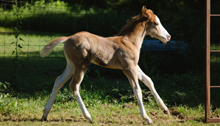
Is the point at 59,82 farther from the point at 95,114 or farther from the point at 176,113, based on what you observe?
the point at 176,113

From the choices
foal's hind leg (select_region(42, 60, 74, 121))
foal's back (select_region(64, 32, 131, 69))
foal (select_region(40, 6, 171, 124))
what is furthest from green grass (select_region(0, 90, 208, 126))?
foal's back (select_region(64, 32, 131, 69))

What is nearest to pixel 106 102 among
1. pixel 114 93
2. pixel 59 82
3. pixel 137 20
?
pixel 114 93

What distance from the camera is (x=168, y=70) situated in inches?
316

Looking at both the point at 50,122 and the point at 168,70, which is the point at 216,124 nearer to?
the point at 50,122

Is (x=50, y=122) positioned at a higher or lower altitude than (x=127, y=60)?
lower

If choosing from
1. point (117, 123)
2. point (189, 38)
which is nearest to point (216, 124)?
point (117, 123)

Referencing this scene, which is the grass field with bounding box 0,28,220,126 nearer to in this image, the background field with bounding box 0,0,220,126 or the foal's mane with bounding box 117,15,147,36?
the background field with bounding box 0,0,220,126

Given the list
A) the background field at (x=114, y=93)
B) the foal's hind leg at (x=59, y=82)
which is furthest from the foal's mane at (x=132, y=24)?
the background field at (x=114, y=93)

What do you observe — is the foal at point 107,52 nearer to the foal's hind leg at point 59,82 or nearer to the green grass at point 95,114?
the foal's hind leg at point 59,82

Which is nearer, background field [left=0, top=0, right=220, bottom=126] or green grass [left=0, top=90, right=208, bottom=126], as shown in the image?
green grass [left=0, top=90, right=208, bottom=126]

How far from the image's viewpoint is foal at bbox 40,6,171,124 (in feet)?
14.6

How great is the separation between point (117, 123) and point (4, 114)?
215 cm

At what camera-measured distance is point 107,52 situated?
15.1 feet

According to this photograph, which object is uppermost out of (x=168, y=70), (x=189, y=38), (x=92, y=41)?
(x=92, y=41)
